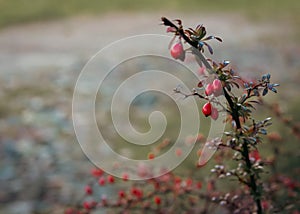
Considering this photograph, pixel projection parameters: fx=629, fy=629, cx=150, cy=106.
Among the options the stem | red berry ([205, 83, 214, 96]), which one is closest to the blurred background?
the stem

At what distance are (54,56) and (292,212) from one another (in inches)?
142

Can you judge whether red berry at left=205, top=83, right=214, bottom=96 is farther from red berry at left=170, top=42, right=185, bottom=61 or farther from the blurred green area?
the blurred green area

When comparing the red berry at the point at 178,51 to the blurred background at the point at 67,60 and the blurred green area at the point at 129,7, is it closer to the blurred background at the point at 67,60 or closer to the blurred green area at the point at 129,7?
the blurred background at the point at 67,60

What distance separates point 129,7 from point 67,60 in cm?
197

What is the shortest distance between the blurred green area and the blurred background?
12 millimetres

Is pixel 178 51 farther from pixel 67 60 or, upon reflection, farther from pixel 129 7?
pixel 129 7

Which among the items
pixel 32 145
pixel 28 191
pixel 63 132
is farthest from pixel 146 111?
pixel 28 191

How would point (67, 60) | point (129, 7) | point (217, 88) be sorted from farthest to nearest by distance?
point (129, 7) < point (67, 60) < point (217, 88)

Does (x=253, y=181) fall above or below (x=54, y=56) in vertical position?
below

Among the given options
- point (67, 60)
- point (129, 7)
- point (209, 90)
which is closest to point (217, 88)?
point (209, 90)

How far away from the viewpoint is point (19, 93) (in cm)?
486

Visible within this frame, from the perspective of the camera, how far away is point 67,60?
18.8 feet

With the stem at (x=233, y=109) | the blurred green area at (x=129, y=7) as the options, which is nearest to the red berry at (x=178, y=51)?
the stem at (x=233, y=109)

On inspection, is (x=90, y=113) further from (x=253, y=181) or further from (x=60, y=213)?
(x=253, y=181)
